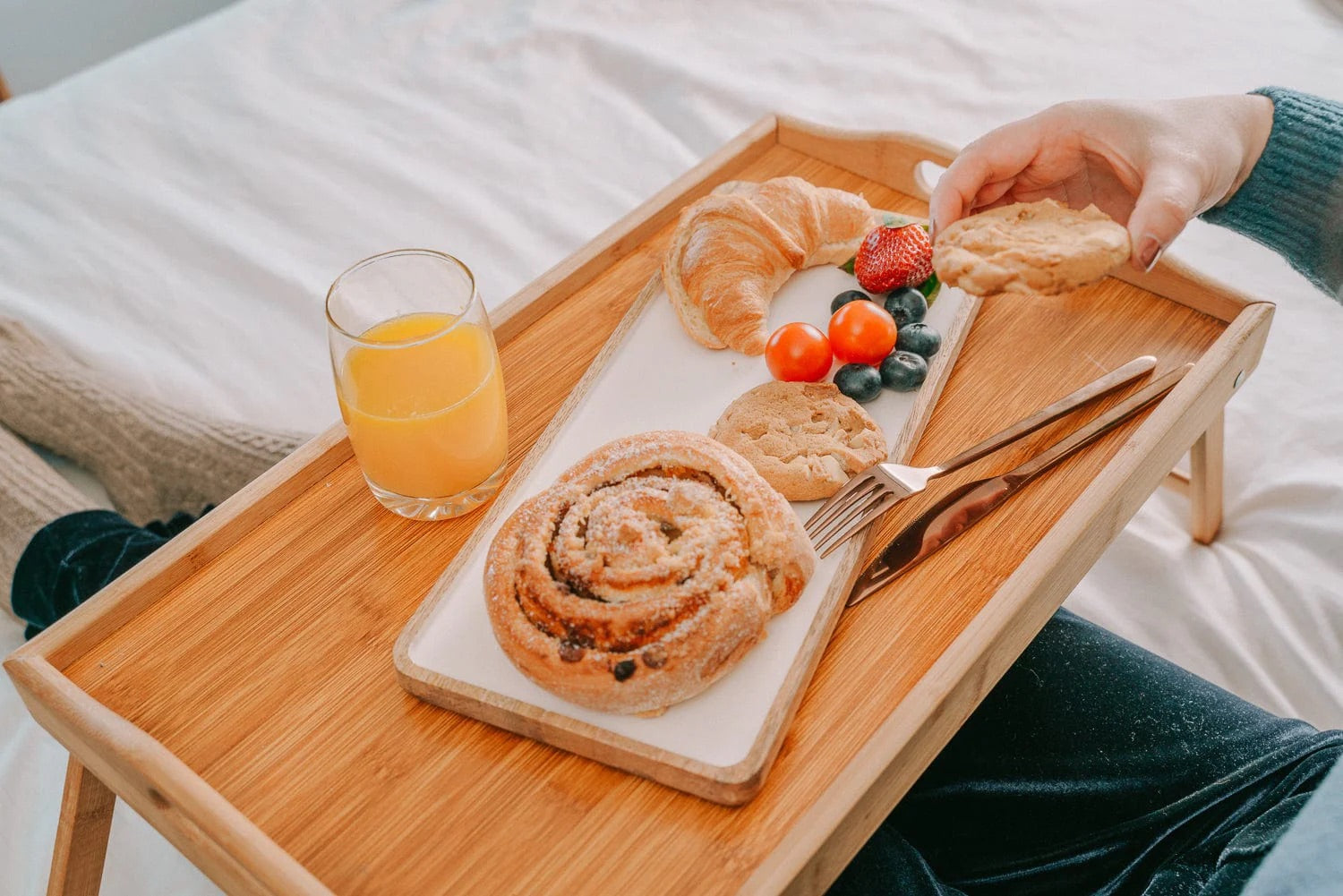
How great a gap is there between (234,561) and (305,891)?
0.39 m

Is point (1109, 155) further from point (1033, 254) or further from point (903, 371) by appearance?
point (903, 371)

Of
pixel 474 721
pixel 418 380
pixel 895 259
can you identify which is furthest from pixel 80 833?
pixel 895 259

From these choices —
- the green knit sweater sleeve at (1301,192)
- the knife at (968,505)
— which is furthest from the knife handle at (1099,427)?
the green knit sweater sleeve at (1301,192)

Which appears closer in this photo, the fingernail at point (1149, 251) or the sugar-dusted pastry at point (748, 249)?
the fingernail at point (1149, 251)

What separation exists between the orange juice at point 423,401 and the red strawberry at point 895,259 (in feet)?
1.50

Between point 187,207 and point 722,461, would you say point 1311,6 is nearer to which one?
point 722,461

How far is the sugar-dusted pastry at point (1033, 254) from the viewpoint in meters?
1.04

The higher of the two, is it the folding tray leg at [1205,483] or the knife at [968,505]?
the knife at [968,505]

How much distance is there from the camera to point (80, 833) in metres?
1.03

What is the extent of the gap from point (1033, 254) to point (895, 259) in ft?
0.68

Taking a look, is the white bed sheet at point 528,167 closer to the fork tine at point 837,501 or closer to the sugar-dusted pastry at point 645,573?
the fork tine at point 837,501

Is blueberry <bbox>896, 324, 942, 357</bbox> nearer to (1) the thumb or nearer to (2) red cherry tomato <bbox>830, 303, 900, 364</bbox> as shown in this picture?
(2) red cherry tomato <bbox>830, 303, 900, 364</bbox>

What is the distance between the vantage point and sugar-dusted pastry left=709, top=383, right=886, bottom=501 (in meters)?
1.03

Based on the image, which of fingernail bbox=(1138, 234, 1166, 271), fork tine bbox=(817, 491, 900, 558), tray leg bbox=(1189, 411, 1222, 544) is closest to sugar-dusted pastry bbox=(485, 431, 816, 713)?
fork tine bbox=(817, 491, 900, 558)
